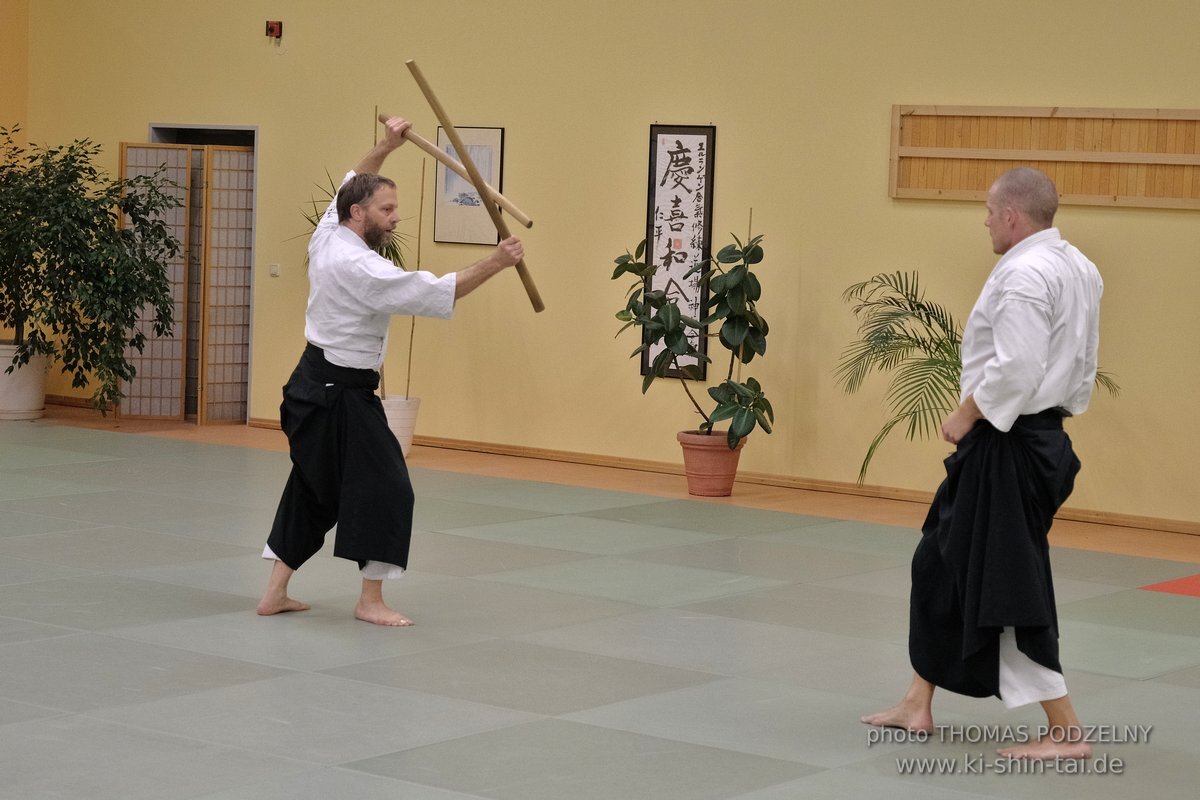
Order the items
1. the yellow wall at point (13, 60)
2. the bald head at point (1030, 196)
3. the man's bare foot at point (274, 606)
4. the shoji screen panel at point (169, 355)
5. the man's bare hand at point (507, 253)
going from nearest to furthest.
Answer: the bald head at point (1030, 196) < the man's bare hand at point (507, 253) < the man's bare foot at point (274, 606) < the shoji screen panel at point (169, 355) < the yellow wall at point (13, 60)

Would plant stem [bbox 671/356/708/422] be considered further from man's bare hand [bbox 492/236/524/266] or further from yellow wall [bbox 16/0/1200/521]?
man's bare hand [bbox 492/236/524/266]

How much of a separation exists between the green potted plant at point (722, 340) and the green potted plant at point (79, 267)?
356 cm

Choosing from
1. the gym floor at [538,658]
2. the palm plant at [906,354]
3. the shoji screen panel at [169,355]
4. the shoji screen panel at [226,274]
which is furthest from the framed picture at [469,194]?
the palm plant at [906,354]

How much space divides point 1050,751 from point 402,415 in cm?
640

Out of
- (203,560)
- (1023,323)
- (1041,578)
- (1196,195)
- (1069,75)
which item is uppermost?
(1069,75)

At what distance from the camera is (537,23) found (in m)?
9.99

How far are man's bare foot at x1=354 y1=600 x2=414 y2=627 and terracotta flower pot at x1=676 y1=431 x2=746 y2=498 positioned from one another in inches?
137

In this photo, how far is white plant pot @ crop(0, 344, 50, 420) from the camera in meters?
11.1

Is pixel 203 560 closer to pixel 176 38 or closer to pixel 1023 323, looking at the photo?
pixel 1023 323

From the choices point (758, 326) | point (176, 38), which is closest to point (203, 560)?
point (758, 326)

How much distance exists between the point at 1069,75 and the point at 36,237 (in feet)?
21.0

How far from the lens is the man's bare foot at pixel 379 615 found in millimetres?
5457

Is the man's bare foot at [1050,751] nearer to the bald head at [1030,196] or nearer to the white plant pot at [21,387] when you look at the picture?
the bald head at [1030,196]

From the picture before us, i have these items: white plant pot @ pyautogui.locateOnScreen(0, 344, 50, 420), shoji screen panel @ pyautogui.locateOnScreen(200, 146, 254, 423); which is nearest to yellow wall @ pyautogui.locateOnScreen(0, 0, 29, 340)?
white plant pot @ pyautogui.locateOnScreen(0, 344, 50, 420)
